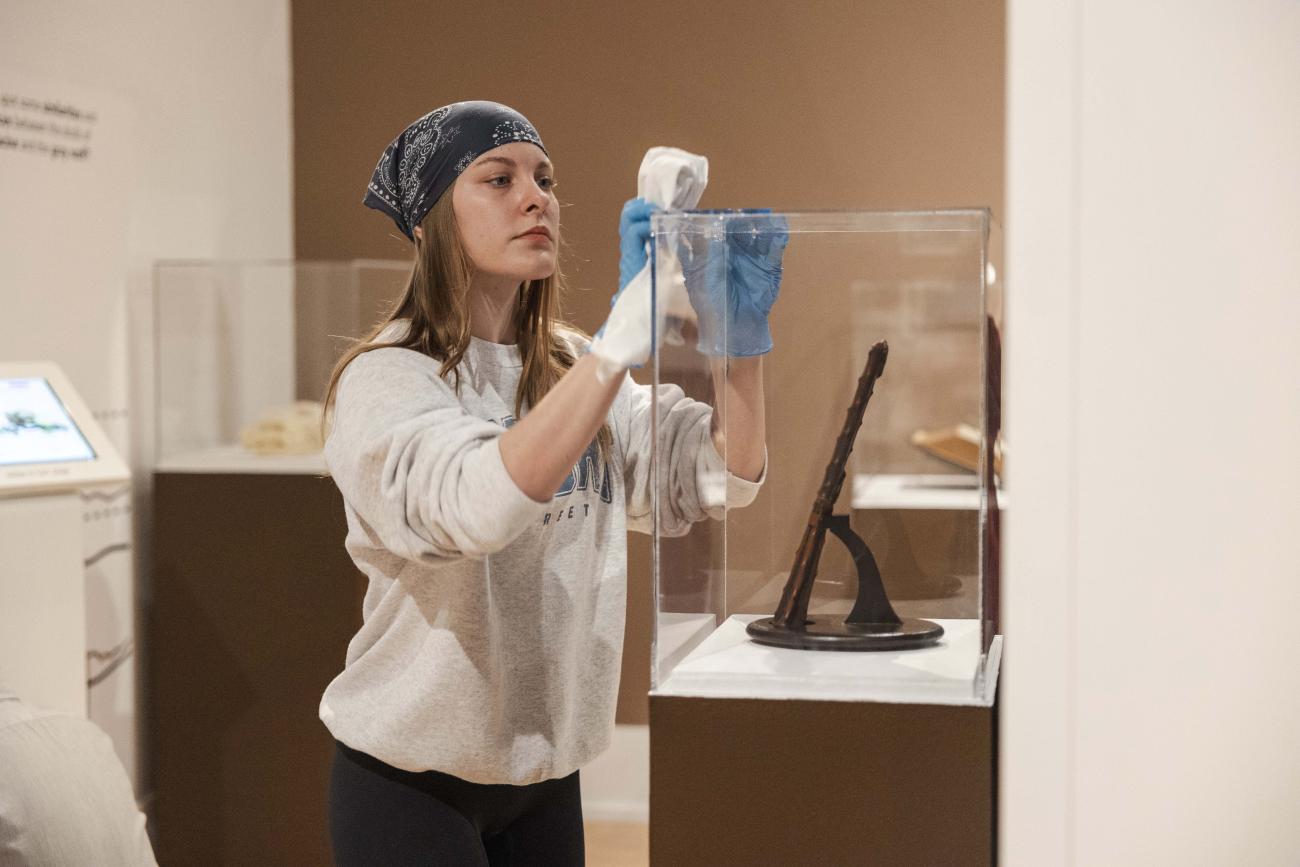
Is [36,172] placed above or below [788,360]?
above

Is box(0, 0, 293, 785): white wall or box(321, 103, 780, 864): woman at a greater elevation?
box(0, 0, 293, 785): white wall

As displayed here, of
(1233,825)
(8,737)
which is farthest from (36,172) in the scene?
(1233,825)

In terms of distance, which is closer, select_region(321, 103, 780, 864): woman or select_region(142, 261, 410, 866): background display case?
select_region(321, 103, 780, 864): woman

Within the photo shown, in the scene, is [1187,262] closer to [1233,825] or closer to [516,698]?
[1233,825]

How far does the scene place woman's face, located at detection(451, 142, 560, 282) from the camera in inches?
61.7

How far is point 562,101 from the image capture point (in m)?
3.88

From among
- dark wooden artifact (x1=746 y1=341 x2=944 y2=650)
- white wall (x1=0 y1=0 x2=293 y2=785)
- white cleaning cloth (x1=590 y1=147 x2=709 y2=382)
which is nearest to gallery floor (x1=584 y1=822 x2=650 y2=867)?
white wall (x1=0 y1=0 x2=293 y2=785)

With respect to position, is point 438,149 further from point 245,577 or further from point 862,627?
point 245,577

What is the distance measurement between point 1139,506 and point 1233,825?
21cm

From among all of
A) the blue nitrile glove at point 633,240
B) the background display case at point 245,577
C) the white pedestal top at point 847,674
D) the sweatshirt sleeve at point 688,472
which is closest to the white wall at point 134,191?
the background display case at point 245,577

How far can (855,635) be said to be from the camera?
1.16 metres

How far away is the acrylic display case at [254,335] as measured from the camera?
3375mm

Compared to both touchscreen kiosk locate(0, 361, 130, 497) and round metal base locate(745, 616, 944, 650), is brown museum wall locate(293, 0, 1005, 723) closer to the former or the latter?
touchscreen kiosk locate(0, 361, 130, 497)

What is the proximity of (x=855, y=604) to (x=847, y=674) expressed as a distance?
10 centimetres
